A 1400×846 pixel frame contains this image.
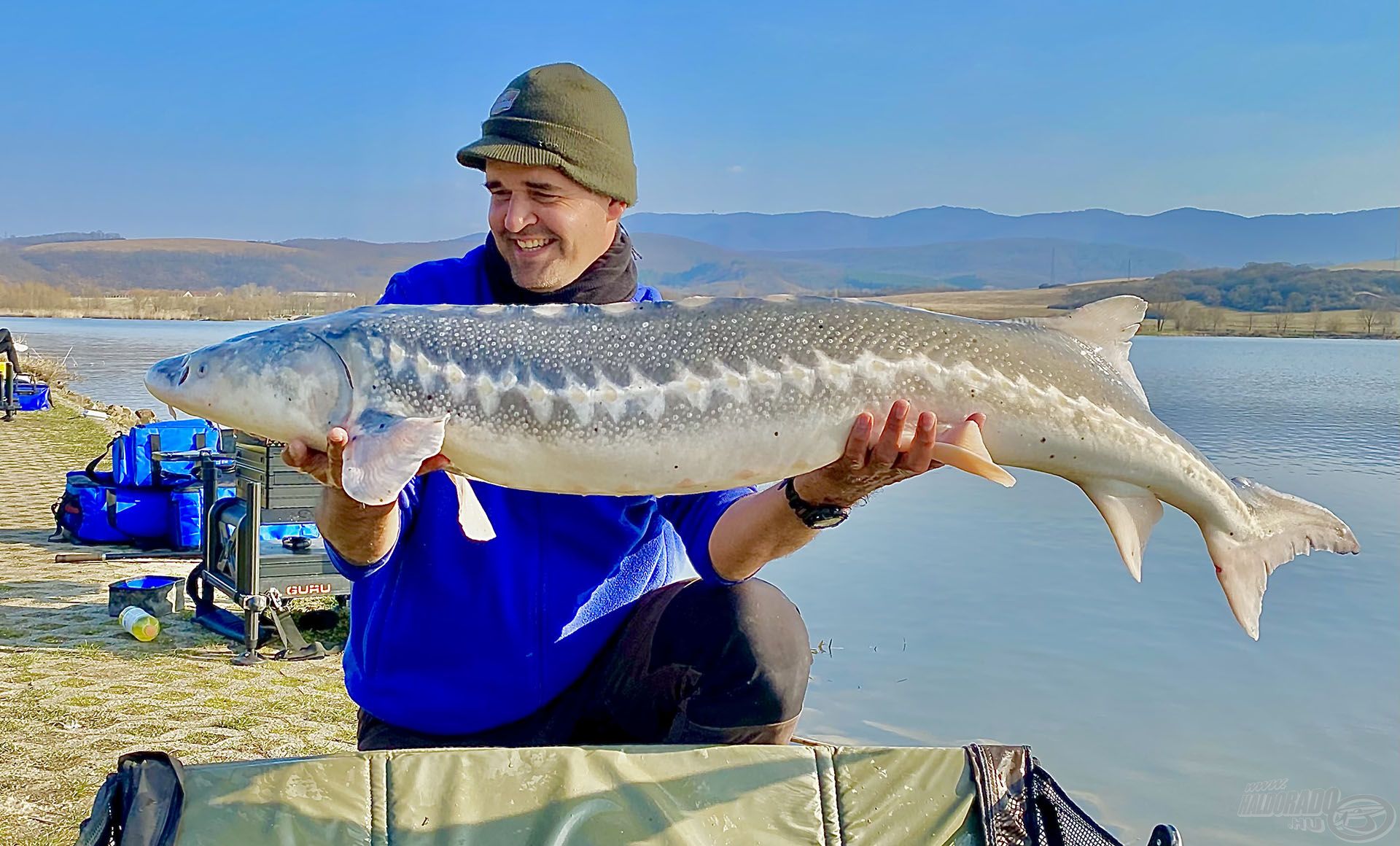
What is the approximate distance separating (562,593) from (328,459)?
0.79 meters

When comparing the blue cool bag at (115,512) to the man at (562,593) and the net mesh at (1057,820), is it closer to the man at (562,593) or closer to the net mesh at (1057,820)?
the man at (562,593)

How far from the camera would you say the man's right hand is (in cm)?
280

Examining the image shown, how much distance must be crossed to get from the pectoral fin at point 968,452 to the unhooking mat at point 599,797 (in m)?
0.89

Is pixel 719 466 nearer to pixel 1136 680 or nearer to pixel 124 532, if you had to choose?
pixel 1136 680

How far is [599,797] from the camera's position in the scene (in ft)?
10.1

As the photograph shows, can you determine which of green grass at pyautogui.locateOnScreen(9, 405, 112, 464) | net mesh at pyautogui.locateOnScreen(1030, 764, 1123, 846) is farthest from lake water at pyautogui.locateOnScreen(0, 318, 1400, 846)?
green grass at pyautogui.locateOnScreen(9, 405, 112, 464)

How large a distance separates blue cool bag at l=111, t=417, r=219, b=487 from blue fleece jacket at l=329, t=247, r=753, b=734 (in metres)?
7.25

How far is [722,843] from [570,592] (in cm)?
77

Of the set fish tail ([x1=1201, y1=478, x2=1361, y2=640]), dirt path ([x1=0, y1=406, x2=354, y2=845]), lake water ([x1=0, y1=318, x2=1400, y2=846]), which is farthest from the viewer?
lake water ([x1=0, y1=318, x2=1400, y2=846])

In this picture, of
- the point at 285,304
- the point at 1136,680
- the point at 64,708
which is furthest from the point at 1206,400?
the point at 285,304

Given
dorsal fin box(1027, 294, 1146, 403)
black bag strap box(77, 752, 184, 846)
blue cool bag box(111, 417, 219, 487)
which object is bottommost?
blue cool bag box(111, 417, 219, 487)

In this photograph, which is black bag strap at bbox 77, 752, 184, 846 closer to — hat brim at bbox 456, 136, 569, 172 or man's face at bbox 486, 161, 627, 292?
man's face at bbox 486, 161, 627, 292

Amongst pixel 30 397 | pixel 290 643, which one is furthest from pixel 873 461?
pixel 30 397

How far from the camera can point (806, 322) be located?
2.90 meters
